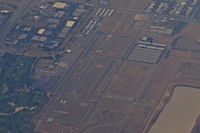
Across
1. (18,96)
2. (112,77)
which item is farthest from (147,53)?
(18,96)

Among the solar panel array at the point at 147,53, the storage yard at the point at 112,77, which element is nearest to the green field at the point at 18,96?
the storage yard at the point at 112,77

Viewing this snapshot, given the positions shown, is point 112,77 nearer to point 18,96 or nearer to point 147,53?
point 147,53

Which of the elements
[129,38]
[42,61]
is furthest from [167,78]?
[42,61]

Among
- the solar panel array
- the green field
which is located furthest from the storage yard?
the green field

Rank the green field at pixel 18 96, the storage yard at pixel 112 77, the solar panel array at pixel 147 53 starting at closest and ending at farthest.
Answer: the storage yard at pixel 112 77 → the green field at pixel 18 96 → the solar panel array at pixel 147 53

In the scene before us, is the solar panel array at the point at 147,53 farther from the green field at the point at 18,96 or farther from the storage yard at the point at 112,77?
the green field at the point at 18,96

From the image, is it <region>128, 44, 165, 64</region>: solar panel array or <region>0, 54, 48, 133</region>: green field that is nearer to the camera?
<region>0, 54, 48, 133</region>: green field

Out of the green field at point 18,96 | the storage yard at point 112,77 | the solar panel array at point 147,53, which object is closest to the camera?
the storage yard at point 112,77

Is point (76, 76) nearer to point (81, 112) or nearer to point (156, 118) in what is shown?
point (81, 112)

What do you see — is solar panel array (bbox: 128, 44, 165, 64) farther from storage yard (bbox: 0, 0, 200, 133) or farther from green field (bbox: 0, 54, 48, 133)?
green field (bbox: 0, 54, 48, 133)
